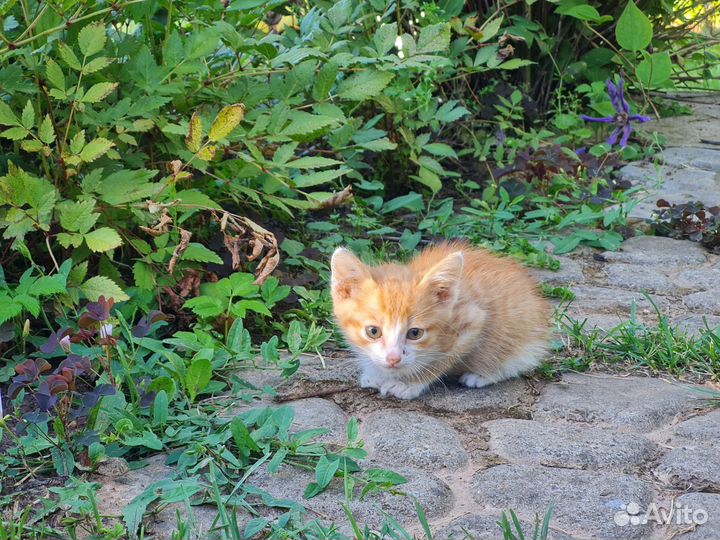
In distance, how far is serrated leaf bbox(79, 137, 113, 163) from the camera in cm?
320

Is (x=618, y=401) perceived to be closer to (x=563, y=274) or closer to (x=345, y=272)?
(x=345, y=272)

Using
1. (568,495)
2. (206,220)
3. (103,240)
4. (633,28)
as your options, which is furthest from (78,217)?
(633,28)

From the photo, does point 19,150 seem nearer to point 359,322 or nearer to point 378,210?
point 359,322

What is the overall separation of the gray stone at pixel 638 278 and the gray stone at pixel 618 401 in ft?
3.28

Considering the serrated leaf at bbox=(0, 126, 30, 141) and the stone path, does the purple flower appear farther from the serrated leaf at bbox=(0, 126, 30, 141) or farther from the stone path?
the serrated leaf at bbox=(0, 126, 30, 141)

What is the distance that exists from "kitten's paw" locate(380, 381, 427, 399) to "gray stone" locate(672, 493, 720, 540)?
1.05 metres

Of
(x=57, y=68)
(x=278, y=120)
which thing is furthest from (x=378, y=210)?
(x=57, y=68)

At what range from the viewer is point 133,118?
359 cm

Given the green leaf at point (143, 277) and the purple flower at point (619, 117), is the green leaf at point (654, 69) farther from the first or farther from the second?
the green leaf at point (143, 277)

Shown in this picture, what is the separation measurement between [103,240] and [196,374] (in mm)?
584

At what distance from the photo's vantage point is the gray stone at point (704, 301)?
13.3 ft

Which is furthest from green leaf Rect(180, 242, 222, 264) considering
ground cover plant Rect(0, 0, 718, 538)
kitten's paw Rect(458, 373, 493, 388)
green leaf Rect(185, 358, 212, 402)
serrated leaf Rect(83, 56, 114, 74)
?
kitten's paw Rect(458, 373, 493, 388)

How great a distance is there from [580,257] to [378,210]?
1.17m

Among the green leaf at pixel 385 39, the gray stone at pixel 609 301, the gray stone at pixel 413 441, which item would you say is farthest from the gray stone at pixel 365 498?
the green leaf at pixel 385 39
